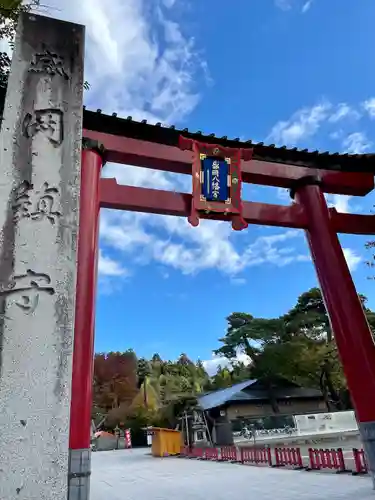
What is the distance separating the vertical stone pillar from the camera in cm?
248

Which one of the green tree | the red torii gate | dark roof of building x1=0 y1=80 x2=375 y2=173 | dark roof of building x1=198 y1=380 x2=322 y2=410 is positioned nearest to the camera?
Answer: the red torii gate

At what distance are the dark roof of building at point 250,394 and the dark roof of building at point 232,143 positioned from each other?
15929 mm

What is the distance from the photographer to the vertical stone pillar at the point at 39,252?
2.48 meters

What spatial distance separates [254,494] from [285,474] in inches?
111

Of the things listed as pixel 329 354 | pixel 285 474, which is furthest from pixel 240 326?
pixel 285 474

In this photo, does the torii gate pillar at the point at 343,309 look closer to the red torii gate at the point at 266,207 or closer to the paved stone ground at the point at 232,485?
the red torii gate at the point at 266,207

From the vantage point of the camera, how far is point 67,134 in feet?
11.4

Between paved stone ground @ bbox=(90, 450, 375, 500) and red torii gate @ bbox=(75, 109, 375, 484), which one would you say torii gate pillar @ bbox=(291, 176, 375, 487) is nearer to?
red torii gate @ bbox=(75, 109, 375, 484)

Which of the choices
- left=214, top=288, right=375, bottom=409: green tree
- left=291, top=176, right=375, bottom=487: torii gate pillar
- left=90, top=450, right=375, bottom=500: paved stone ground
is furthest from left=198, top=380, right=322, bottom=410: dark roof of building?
left=291, top=176, right=375, bottom=487: torii gate pillar

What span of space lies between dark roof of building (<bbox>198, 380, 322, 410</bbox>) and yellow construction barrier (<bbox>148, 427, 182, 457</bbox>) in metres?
2.03

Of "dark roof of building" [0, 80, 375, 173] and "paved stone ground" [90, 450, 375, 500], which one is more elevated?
"dark roof of building" [0, 80, 375, 173]

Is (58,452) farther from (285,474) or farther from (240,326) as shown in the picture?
(240,326)

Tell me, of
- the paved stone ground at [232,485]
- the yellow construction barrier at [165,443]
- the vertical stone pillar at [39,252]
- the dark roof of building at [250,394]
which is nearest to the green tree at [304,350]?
the dark roof of building at [250,394]

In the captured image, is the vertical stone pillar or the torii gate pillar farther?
the torii gate pillar
